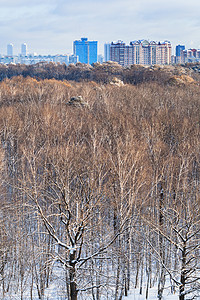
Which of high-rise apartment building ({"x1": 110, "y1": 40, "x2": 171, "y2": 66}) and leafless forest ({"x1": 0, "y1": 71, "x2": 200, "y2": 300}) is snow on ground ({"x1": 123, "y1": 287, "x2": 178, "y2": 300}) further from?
high-rise apartment building ({"x1": 110, "y1": 40, "x2": 171, "y2": 66})

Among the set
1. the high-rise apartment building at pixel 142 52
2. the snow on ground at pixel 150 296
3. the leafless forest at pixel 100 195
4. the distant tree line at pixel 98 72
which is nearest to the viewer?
the leafless forest at pixel 100 195


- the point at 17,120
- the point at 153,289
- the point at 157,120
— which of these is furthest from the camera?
the point at 17,120

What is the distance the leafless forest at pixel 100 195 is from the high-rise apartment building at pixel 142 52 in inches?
3646

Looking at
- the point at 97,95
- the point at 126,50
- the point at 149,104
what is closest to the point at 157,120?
the point at 149,104

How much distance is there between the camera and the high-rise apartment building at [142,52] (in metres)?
127

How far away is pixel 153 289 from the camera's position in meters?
14.1

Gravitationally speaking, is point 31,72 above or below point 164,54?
A: below

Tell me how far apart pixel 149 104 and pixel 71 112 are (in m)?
7.88

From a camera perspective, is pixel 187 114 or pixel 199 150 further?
pixel 187 114

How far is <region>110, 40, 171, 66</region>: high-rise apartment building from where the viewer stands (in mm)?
127438

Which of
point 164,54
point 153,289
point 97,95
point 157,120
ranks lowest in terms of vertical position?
point 153,289

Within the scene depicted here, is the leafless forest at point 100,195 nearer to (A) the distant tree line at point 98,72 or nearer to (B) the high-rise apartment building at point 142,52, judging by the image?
(A) the distant tree line at point 98,72

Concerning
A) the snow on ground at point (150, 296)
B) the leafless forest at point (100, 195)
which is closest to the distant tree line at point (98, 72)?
the leafless forest at point (100, 195)

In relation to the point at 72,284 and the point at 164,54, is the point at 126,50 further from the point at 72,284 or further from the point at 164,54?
the point at 72,284
